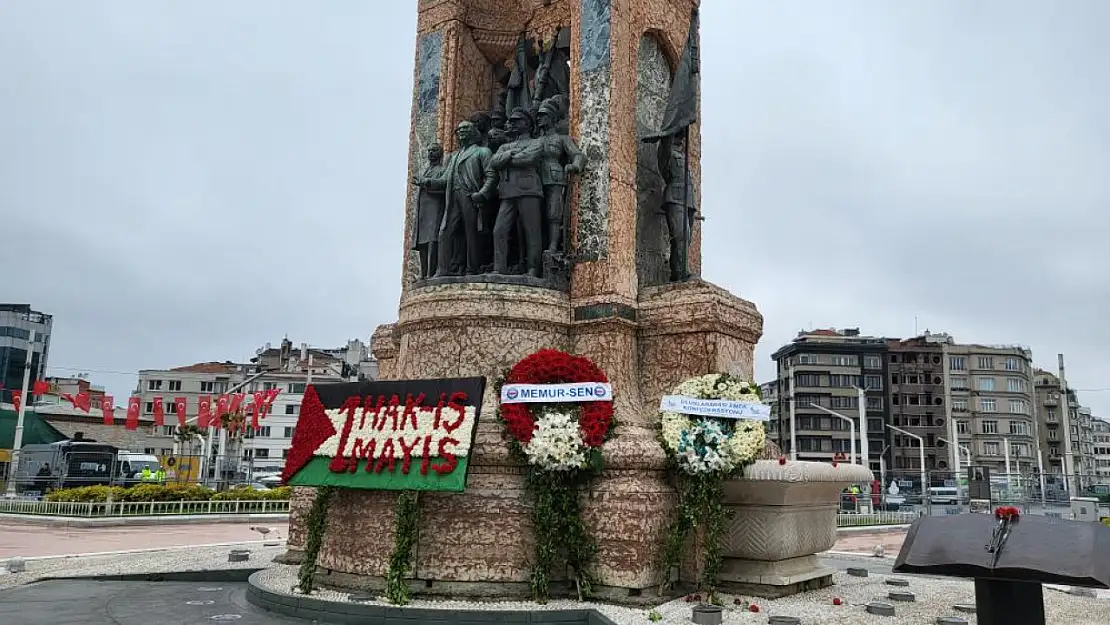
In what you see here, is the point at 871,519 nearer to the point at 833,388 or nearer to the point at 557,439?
the point at 557,439

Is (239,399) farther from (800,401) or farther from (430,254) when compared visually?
(800,401)

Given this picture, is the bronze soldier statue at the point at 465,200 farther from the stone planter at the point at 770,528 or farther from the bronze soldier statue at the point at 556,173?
the stone planter at the point at 770,528

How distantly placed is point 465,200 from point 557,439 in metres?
4.45

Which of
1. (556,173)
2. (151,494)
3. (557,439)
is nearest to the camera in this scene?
(557,439)

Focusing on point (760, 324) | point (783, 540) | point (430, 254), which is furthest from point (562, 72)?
point (783, 540)

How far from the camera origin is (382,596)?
927 centimetres

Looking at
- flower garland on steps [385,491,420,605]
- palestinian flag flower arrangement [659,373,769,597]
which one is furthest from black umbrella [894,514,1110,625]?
flower garland on steps [385,491,420,605]

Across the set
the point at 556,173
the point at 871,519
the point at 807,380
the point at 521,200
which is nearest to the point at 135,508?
the point at 521,200

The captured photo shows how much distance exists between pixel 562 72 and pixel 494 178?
8.54ft

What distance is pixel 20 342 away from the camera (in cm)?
8125

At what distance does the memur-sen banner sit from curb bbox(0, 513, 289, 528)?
49.1 feet

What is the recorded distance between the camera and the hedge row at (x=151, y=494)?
24.1m

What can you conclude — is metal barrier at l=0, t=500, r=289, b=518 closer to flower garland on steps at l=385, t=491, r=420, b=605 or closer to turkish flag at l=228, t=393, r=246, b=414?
flower garland on steps at l=385, t=491, r=420, b=605

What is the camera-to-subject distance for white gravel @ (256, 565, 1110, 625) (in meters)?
8.66
